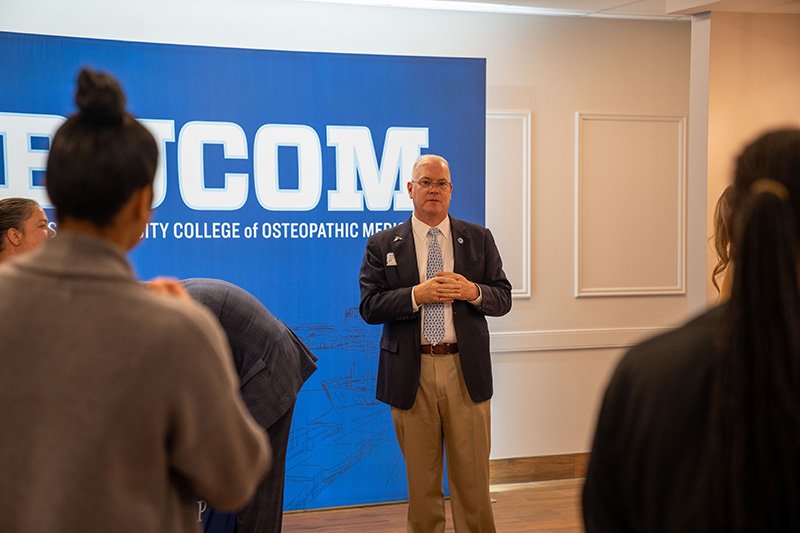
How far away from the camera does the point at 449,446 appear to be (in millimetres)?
4031

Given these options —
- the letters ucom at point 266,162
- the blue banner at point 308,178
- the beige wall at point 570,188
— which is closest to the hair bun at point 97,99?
the letters ucom at point 266,162

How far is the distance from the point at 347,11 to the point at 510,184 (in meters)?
1.45

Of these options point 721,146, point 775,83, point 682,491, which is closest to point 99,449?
point 682,491

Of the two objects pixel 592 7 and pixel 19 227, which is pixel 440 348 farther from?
pixel 592 7

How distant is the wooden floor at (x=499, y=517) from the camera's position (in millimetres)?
4637

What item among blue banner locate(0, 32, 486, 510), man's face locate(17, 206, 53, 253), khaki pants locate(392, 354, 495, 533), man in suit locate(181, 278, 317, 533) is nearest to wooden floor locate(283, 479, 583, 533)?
blue banner locate(0, 32, 486, 510)

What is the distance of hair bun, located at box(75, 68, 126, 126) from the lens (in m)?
1.35

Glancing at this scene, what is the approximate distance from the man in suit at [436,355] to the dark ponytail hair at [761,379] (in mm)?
2740

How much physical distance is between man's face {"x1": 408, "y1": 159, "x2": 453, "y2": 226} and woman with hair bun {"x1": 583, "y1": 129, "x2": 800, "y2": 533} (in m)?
2.83

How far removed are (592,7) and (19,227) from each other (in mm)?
3712

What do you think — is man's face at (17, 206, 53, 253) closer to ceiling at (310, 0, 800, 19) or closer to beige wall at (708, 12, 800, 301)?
ceiling at (310, 0, 800, 19)

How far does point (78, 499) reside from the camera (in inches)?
50.6

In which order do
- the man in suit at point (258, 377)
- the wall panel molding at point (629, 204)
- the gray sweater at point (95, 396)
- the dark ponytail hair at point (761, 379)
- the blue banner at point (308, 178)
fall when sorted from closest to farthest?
the dark ponytail hair at point (761, 379) → the gray sweater at point (95, 396) → the man in suit at point (258, 377) → the blue banner at point (308, 178) → the wall panel molding at point (629, 204)

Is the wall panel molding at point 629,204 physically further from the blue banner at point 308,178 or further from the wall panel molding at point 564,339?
the blue banner at point 308,178
